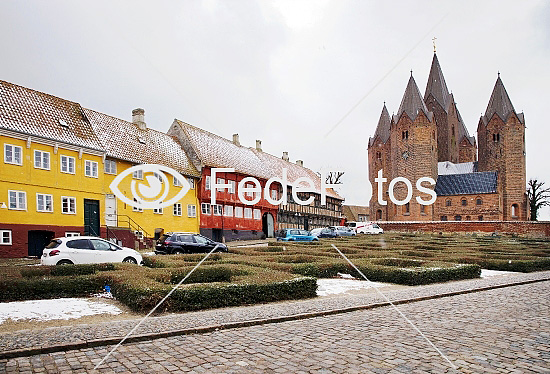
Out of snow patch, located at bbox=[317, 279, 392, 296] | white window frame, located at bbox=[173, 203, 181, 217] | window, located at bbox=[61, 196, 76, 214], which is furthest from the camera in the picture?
white window frame, located at bbox=[173, 203, 181, 217]

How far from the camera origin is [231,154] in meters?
45.3

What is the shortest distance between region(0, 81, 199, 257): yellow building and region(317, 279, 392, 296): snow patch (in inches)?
668

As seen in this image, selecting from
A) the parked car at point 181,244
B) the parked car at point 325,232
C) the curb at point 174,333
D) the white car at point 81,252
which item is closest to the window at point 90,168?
the parked car at point 181,244

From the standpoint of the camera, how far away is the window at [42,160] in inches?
1036

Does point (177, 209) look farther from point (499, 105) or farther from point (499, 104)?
point (499, 104)

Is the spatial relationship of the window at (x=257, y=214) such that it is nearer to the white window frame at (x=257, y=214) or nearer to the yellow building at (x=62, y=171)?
the white window frame at (x=257, y=214)

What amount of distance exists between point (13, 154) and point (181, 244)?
996 centimetres

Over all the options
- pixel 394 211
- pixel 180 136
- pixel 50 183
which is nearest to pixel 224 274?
pixel 50 183

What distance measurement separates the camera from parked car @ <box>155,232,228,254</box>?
2547cm

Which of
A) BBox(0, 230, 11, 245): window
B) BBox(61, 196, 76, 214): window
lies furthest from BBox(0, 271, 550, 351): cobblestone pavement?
BBox(61, 196, 76, 214): window

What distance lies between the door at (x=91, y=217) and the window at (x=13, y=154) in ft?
18.1

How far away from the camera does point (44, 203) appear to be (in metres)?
26.7

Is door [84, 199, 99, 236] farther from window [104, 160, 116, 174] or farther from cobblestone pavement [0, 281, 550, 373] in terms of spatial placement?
cobblestone pavement [0, 281, 550, 373]

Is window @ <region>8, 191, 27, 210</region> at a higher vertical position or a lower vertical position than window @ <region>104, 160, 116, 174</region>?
lower
